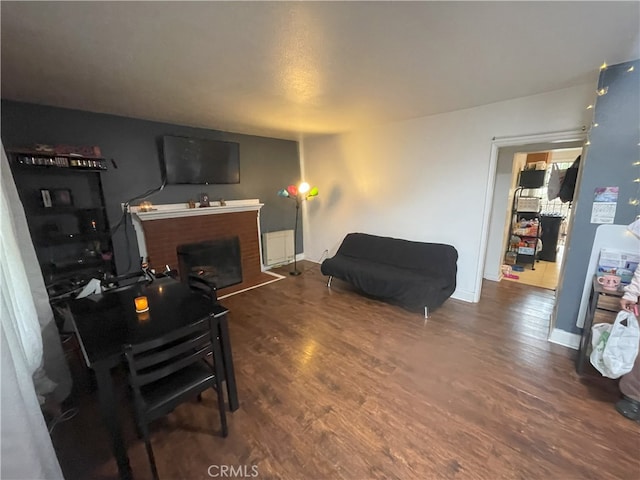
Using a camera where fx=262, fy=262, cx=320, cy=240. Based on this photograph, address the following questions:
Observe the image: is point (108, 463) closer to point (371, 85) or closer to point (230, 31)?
point (230, 31)

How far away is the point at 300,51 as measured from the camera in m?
1.66

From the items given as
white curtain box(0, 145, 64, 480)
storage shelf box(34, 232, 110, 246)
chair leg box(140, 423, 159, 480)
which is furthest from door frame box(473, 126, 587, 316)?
storage shelf box(34, 232, 110, 246)

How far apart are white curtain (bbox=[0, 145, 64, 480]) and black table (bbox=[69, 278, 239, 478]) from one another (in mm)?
189

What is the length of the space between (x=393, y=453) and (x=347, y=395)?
0.46 metres

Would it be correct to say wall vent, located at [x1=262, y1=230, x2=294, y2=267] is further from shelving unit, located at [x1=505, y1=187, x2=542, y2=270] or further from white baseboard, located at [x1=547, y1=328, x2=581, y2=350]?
shelving unit, located at [x1=505, y1=187, x2=542, y2=270]

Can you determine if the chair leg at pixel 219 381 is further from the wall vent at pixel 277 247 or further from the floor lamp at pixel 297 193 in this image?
the wall vent at pixel 277 247

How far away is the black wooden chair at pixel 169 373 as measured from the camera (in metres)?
1.21

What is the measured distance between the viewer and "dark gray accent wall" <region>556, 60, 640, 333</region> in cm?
193

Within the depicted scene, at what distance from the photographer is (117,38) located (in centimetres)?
148

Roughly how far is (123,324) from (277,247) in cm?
326

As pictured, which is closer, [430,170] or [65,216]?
[65,216]

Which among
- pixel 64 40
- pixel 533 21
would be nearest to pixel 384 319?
pixel 533 21

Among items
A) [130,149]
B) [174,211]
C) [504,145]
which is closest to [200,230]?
[174,211]

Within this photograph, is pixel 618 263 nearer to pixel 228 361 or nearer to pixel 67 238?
pixel 228 361
